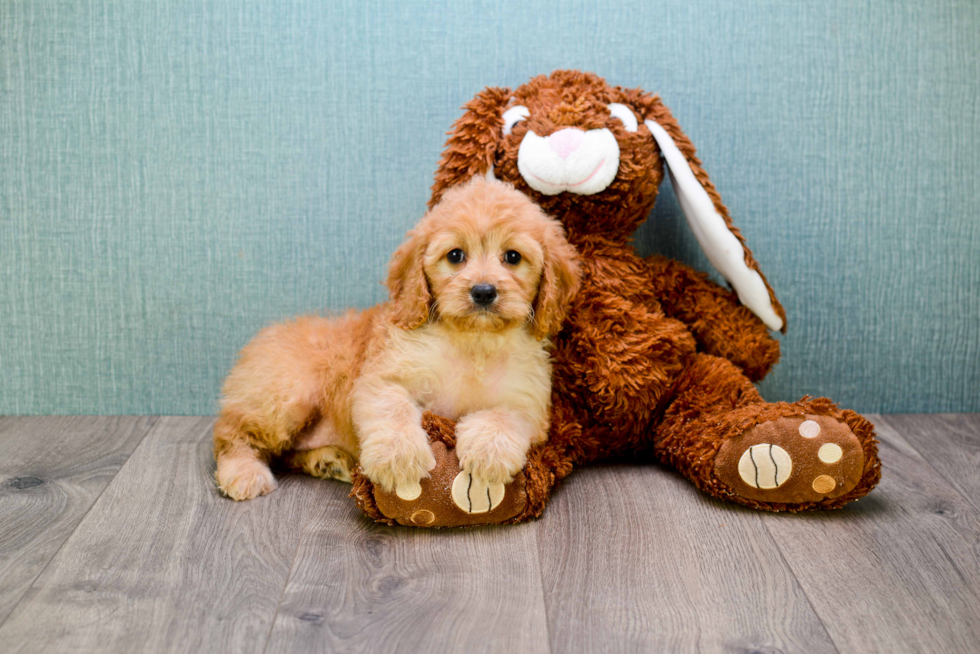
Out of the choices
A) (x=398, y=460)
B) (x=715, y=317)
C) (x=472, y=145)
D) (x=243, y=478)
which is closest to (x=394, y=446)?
(x=398, y=460)

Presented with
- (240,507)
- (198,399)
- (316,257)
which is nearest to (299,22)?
(316,257)

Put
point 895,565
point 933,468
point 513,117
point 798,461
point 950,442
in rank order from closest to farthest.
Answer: point 895,565 < point 798,461 < point 513,117 < point 933,468 < point 950,442

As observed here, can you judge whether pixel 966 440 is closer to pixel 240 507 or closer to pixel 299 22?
pixel 240 507

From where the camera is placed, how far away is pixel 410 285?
68.7 inches

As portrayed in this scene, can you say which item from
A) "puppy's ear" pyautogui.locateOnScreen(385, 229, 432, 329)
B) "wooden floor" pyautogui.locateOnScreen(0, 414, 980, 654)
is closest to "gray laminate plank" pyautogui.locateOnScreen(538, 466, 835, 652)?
"wooden floor" pyautogui.locateOnScreen(0, 414, 980, 654)

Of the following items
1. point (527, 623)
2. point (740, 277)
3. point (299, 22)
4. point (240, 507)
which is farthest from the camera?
point (299, 22)

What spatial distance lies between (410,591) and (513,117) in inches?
42.4

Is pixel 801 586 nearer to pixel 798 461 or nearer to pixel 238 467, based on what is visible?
pixel 798 461

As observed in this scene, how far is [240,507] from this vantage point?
70.8 inches

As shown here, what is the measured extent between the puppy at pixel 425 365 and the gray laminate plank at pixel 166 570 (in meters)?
0.11

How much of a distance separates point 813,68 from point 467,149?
3.28 ft

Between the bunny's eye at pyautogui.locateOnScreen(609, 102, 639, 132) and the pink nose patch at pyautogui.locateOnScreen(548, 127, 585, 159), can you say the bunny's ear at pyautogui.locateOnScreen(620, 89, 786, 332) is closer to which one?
the bunny's eye at pyautogui.locateOnScreen(609, 102, 639, 132)

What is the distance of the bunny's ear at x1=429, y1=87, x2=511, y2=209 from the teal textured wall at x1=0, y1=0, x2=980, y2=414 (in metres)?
0.27

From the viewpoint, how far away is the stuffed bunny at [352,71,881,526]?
5.67 ft
